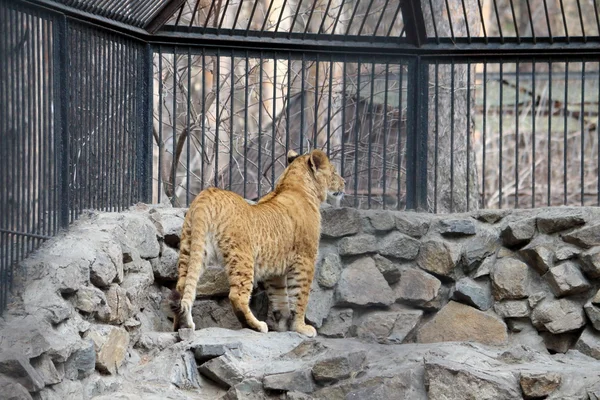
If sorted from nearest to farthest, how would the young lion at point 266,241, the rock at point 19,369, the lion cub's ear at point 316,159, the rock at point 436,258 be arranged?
the rock at point 19,369, the young lion at point 266,241, the lion cub's ear at point 316,159, the rock at point 436,258

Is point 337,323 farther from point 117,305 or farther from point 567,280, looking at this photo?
point 117,305

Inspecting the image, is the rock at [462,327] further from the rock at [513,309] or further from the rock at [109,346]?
the rock at [109,346]

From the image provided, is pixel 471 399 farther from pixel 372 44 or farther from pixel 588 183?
pixel 588 183

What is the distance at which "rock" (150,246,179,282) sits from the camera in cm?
866

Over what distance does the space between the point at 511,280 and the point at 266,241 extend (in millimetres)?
2265

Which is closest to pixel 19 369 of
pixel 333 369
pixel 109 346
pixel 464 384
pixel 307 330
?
pixel 109 346

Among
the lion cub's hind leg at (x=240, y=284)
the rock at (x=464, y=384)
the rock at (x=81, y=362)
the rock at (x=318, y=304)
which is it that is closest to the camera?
the rock at (x=81, y=362)

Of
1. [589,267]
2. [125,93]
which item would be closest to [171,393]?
[125,93]

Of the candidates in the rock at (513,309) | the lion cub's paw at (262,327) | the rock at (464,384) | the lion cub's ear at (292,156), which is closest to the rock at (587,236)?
the rock at (513,309)

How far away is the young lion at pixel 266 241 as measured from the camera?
26.3ft

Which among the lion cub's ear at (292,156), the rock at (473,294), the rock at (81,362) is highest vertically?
the lion cub's ear at (292,156)

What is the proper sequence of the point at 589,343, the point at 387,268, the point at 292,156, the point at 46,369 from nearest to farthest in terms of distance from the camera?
1. the point at 46,369
2. the point at 589,343
3. the point at 387,268
4. the point at 292,156

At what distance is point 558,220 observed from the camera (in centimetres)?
916

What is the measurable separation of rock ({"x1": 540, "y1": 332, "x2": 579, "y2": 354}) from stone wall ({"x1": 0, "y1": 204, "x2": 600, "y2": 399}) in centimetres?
1
